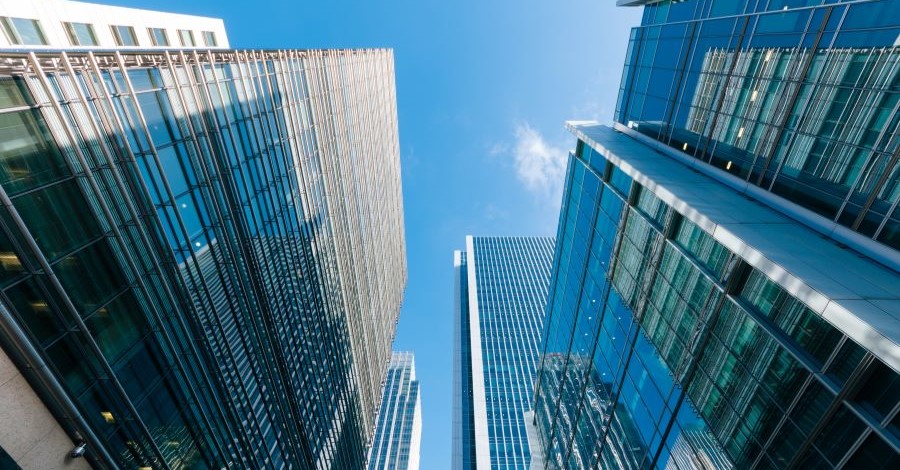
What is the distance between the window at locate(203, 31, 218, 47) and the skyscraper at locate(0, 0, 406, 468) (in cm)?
495

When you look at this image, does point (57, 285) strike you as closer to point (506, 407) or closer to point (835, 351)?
point (835, 351)

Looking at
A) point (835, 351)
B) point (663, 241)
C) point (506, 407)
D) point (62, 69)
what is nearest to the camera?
point (835, 351)

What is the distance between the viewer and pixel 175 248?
17.9 meters

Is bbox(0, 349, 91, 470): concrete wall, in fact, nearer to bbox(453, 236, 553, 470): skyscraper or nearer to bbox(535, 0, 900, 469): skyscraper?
bbox(535, 0, 900, 469): skyscraper

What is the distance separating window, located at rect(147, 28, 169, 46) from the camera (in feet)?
84.5

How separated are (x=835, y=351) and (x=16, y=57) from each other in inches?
1005

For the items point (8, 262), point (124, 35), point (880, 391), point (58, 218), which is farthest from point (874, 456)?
point (124, 35)

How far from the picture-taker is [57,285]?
1095cm

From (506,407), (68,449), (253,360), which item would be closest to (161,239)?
(68,449)

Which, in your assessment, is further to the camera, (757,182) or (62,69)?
(757,182)

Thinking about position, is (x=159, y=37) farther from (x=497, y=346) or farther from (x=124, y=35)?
(x=497, y=346)

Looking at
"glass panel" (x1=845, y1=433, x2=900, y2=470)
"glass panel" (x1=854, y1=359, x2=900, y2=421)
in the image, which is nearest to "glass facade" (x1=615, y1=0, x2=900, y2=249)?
"glass panel" (x1=854, y1=359, x2=900, y2=421)

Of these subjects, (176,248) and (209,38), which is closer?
(176,248)

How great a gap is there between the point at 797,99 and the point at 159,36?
3960 cm
